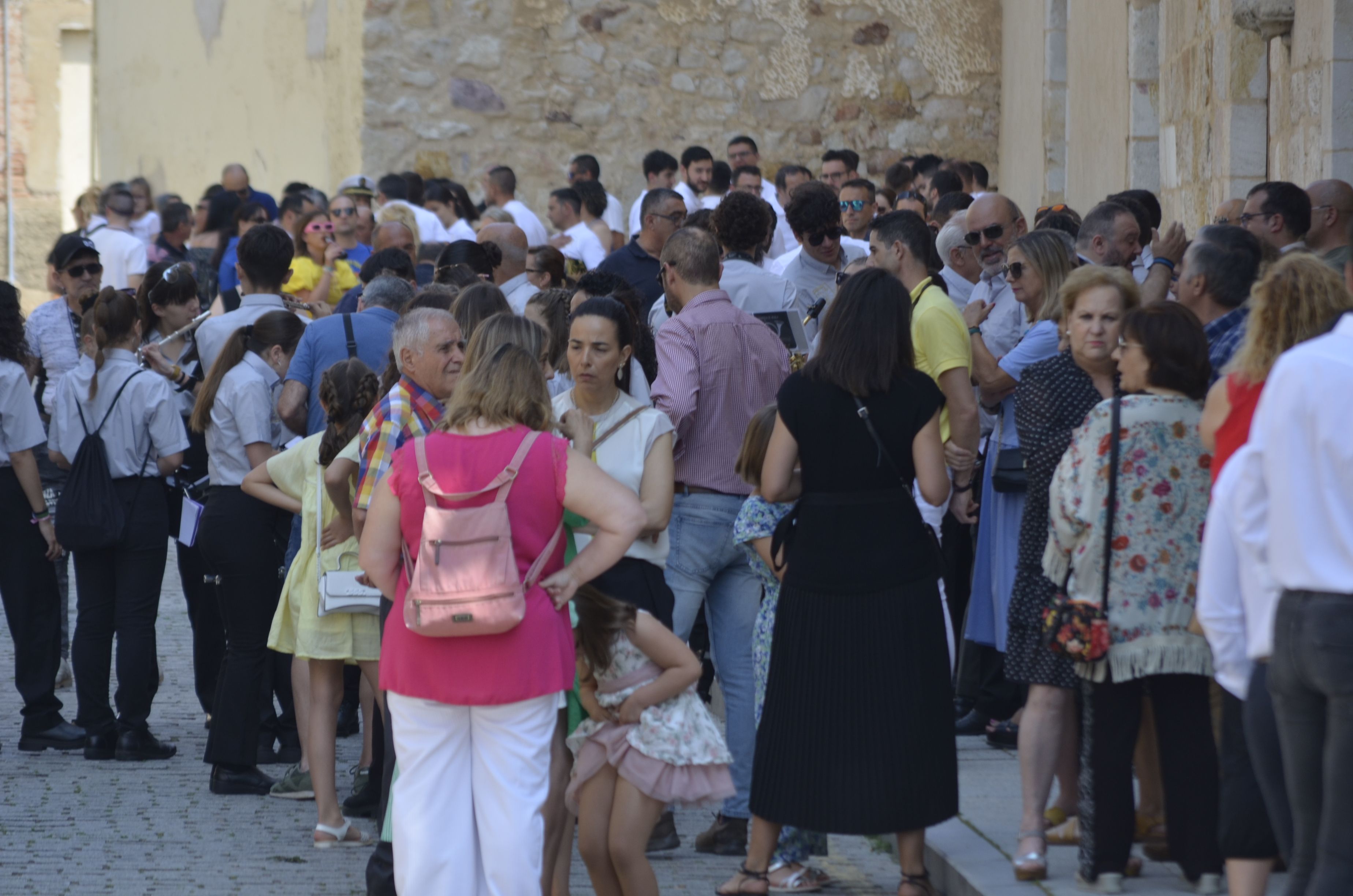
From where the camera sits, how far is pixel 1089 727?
448 cm

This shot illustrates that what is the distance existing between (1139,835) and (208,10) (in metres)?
16.5

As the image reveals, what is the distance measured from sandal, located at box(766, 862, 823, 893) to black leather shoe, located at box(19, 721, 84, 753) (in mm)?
3394

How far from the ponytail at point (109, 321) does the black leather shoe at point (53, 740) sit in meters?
1.45

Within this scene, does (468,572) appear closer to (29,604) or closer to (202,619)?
(202,619)

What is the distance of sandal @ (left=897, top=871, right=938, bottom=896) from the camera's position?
462cm

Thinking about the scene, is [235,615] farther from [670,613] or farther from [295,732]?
[670,613]

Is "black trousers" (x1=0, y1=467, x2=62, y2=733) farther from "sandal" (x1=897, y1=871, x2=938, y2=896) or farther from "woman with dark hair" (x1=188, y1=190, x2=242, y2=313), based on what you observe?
"woman with dark hair" (x1=188, y1=190, x2=242, y2=313)

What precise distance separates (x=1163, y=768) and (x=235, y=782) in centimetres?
346

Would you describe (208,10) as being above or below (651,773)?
above

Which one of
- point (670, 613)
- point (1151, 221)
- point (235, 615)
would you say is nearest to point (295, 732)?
point (235, 615)

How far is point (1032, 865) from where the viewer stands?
15.3 feet

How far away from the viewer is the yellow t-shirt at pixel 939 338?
18.2ft

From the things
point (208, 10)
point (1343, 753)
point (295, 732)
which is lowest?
point (295, 732)

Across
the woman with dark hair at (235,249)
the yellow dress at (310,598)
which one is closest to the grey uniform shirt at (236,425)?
the yellow dress at (310,598)
